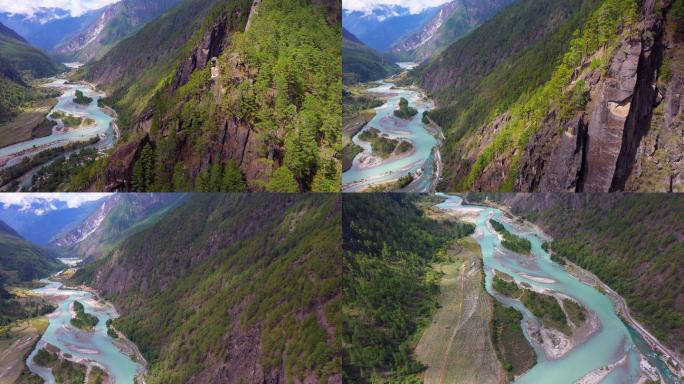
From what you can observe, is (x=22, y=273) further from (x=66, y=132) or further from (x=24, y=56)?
(x=24, y=56)

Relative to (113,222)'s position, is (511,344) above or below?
below

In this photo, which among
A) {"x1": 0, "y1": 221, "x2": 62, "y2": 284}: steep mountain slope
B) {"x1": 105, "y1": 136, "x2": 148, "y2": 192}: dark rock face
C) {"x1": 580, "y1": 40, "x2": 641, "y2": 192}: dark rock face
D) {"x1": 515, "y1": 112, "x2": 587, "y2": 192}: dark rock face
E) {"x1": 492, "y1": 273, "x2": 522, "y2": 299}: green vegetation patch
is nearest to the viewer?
{"x1": 105, "y1": 136, "x2": 148, "y2": 192}: dark rock face

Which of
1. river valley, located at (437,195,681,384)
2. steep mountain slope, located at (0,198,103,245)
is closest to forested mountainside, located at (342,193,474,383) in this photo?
river valley, located at (437,195,681,384)

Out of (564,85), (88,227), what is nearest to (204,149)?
(88,227)

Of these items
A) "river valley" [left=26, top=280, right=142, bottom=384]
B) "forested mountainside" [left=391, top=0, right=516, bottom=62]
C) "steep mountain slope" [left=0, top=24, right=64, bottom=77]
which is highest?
"forested mountainside" [left=391, top=0, right=516, bottom=62]

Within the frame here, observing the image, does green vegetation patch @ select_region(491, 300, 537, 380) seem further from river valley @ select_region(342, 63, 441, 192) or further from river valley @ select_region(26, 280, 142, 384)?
river valley @ select_region(26, 280, 142, 384)

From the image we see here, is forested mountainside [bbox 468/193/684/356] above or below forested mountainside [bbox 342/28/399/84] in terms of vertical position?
below
